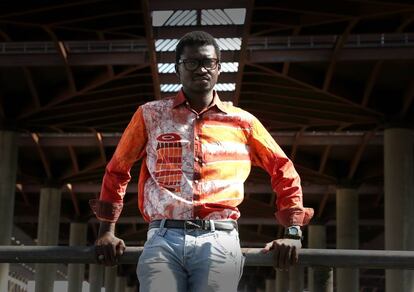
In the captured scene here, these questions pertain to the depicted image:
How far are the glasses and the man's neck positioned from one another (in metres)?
0.15

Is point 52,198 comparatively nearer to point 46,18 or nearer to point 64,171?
point 64,171

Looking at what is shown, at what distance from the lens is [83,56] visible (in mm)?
31188

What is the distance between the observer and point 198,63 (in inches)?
163

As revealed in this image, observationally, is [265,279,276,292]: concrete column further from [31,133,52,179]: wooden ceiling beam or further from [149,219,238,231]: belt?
[149,219,238,231]: belt

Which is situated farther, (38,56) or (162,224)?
(38,56)

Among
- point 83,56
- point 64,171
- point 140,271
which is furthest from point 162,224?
point 64,171

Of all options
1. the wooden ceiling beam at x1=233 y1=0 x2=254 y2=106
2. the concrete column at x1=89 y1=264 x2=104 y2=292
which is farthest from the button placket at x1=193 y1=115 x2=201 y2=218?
the concrete column at x1=89 y1=264 x2=104 y2=292

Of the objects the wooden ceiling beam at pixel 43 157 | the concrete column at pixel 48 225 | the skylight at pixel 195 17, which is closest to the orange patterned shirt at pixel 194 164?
the skylight at pixel 195 17

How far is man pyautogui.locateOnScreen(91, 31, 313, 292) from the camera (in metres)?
3.77

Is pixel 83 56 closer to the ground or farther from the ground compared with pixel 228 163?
farther from the ground

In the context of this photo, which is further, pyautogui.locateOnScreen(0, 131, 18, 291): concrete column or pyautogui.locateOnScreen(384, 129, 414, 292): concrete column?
pyautogui.locateOnScreen(0, 131, 18, 291): concrete column

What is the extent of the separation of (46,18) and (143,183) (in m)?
23.9

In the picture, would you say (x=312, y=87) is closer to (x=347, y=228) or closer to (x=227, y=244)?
(x=347, y=228)

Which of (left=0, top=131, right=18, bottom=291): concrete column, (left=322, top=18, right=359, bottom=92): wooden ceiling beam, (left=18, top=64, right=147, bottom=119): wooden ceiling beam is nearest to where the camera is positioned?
(left=322, top=18, right=359, bottom=92): wooden ceiling beam
